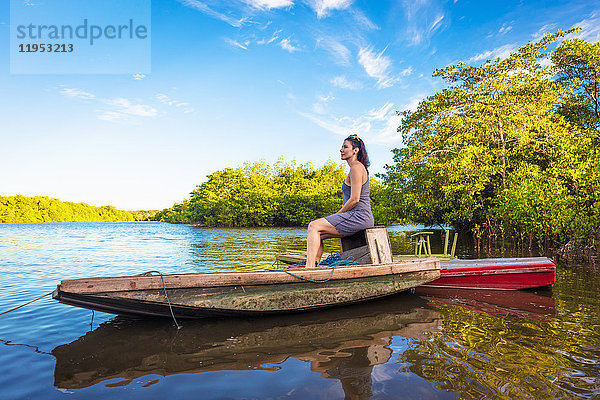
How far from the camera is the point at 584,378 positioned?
3.07 metres

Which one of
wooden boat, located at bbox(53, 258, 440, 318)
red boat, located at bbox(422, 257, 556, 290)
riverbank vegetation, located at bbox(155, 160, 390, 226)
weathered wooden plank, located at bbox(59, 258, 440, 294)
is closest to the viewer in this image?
weathered wooden plank, located at bbox(59, 258, 440, 294)

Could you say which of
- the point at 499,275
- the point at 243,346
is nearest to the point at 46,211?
the point at 243,346

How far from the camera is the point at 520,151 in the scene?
16609mm

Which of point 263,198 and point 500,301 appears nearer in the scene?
point 500,301

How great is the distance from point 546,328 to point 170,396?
473 centimetres

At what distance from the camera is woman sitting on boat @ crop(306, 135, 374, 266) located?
5.24 metres

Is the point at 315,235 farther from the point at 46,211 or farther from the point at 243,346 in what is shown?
the point at 46,211

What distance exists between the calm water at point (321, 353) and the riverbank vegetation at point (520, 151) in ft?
25.6

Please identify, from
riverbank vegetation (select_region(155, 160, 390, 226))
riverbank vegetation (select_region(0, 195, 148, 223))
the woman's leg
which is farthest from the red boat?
riverbank vegetation (select_region(0, 195, 148, 223))

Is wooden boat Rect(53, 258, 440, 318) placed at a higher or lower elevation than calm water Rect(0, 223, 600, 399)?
higher

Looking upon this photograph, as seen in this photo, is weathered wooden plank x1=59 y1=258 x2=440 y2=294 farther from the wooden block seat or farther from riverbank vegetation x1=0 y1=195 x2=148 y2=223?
riverbank vegetation x1=0 y1=195 x2=148 y2=223

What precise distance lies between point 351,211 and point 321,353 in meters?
2.33

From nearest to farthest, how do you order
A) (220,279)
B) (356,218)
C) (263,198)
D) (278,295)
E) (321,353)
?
1. (321,353)
2. (220,279)
3. (278,295)
4. (356,218)
5. (263,198)

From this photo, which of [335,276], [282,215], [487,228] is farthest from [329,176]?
[335,276]
